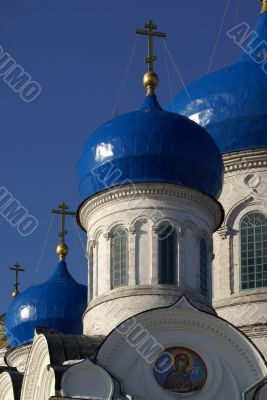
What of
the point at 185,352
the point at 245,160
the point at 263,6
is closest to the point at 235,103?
the point at 245,160

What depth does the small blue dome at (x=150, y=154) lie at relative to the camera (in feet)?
58.1

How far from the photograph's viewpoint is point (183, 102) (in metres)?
21.8

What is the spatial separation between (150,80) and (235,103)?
2365mm

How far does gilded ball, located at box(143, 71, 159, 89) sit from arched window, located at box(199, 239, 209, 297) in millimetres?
2586

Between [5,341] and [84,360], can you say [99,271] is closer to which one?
[84,360]

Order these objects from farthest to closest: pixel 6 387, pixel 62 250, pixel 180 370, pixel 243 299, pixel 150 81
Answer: pixel 62 250
pixel 243 299
pixel 150 81
pixel 6 387
pixel 180 370

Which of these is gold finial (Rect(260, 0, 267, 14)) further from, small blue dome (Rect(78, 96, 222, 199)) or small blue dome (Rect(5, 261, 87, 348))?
small blue dome (Rect(5, 261, 87, 348))

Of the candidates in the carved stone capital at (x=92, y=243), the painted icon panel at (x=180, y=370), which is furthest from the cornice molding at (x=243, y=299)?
the painted icon panel at (x=180, y=370)

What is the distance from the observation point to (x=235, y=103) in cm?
2106

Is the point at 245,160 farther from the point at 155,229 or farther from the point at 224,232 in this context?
the point at 155,229

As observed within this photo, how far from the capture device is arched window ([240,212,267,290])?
20.3 m

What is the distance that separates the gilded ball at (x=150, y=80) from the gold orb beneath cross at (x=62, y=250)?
17.3 feet

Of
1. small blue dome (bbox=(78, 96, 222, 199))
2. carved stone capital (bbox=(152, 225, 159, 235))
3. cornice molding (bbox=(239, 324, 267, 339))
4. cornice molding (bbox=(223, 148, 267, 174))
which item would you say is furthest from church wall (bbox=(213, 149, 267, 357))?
carved stone capital (bbox=(152, 225, 159, 235))

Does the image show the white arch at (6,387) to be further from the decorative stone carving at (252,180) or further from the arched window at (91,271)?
the decorative stone carving at (252,180)
